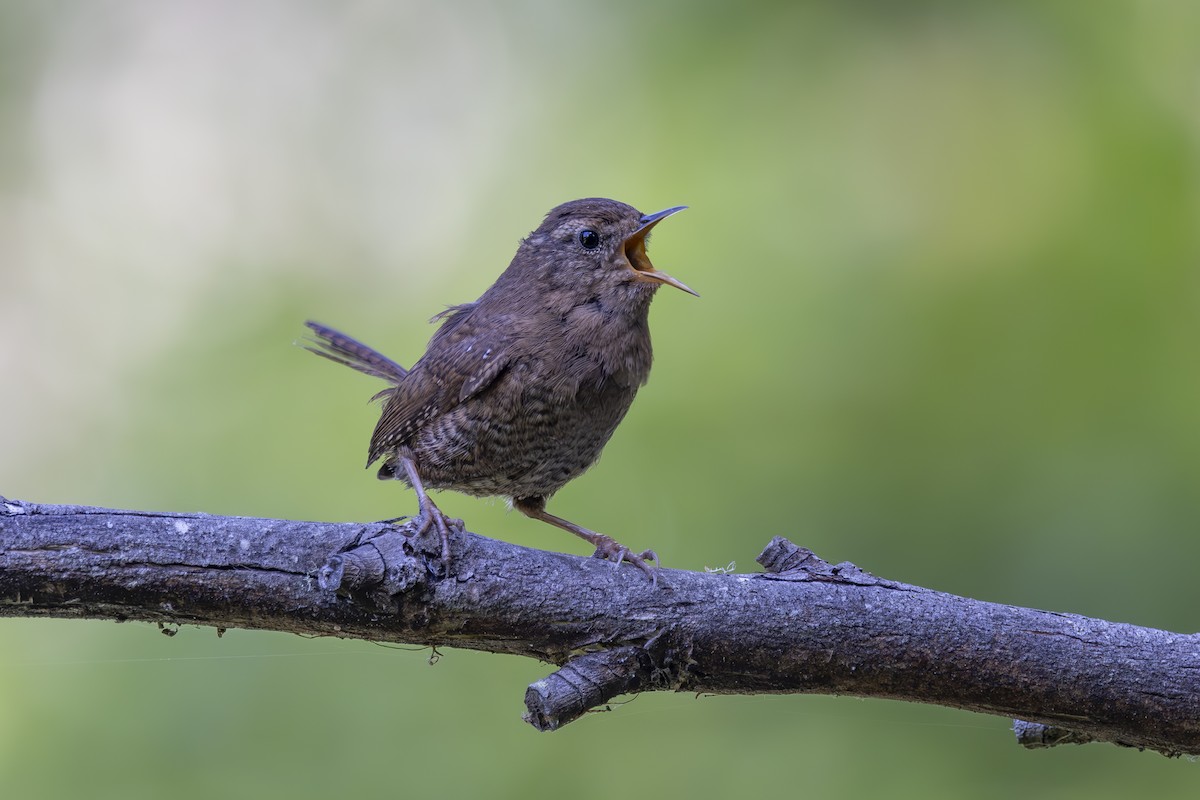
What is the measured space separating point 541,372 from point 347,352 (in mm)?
1253

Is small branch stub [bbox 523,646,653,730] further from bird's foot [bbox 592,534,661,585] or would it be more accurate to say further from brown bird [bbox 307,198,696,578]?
brown bird [bbox 307,198,696,578]

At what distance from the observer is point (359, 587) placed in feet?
7.02

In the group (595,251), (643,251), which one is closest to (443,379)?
(595,251)

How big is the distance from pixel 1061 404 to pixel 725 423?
3.75ft

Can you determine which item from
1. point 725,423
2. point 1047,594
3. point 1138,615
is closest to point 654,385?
point 725,423

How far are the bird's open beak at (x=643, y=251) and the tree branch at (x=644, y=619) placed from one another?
108 cm

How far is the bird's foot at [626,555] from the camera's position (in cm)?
245

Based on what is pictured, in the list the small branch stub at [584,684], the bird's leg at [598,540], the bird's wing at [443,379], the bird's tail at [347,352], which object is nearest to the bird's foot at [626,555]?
the bird's leg at [598,540]

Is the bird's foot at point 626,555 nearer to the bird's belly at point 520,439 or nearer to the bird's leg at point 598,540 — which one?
the bird's leg at point 598,540

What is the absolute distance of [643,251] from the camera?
3525 millimetres

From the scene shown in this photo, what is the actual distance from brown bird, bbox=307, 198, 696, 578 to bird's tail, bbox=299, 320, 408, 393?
1.85 ft

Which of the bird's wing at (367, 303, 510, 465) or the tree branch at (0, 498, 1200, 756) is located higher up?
the bird's wing at (367, 303, 510, 465)

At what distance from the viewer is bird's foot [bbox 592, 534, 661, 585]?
96.6 inches

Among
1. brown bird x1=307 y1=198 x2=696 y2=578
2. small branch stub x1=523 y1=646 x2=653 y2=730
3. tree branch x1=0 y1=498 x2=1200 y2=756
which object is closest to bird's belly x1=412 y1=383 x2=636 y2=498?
brown bird x1=307 y1=198 x2=696 y2=578
